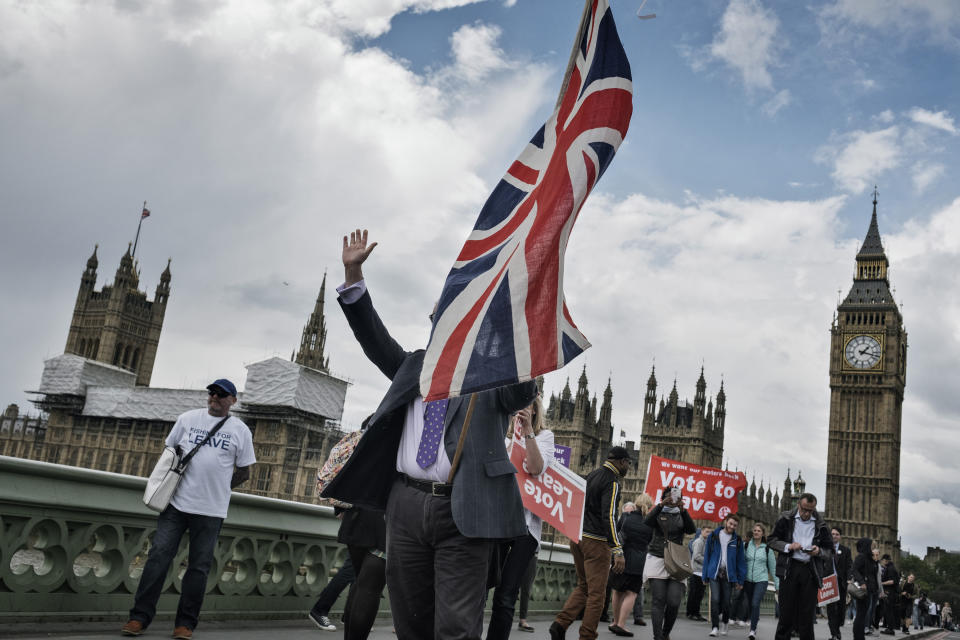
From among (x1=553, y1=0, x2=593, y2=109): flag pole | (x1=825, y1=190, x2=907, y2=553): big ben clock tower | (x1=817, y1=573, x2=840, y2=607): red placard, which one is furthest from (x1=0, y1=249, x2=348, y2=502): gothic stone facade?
(x1=553, y1=0, x2=593, y2=109): flag pole

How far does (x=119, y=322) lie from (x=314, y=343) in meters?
32.4

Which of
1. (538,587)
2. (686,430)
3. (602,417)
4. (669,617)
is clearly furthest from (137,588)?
(602,417)

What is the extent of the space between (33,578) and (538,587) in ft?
20.5

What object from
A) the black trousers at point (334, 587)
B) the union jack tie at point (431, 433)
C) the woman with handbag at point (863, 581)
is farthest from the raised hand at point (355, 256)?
the woman with handbag at point (863, 581)

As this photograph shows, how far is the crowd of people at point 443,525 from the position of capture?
293 cm

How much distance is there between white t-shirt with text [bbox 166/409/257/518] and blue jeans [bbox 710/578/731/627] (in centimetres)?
719

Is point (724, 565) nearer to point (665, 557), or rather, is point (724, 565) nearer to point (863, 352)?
point (665, 557)

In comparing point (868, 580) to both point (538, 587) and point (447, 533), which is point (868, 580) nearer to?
point (538, 587)

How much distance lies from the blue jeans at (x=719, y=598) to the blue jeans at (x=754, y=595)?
0.33 m

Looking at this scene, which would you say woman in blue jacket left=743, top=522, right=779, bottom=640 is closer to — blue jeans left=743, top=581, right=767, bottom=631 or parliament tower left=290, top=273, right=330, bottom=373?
blue jeans left=743, top=581, right=767, bottom=631

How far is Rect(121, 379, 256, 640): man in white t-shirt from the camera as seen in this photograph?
4980mm

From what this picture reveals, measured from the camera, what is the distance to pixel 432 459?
3.02m

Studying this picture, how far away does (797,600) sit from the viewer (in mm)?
7770

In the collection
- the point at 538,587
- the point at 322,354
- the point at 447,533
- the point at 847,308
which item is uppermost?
the point at 847,308
